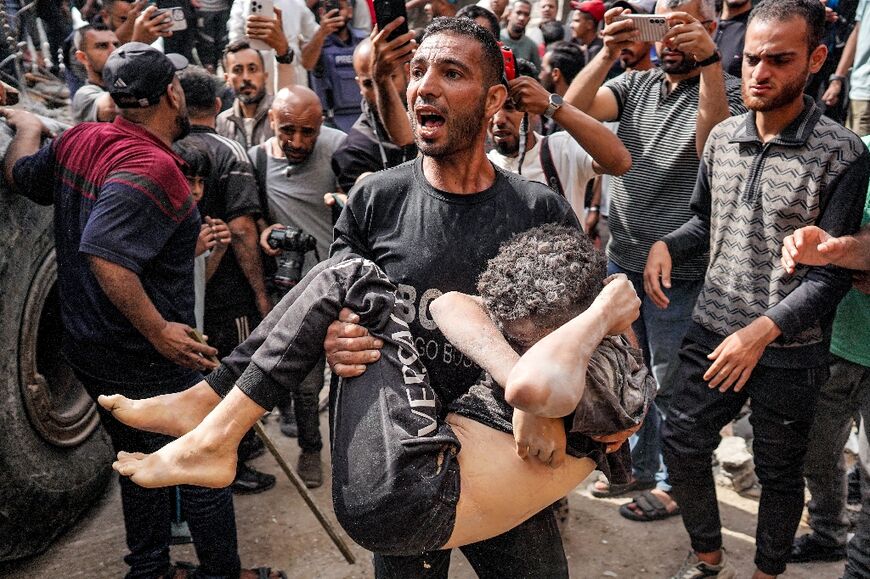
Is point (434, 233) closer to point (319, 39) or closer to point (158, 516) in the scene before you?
point (158, 516)

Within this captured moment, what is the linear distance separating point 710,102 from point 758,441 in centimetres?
161

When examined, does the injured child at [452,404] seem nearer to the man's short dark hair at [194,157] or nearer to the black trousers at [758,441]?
the black trousers at [758,441]

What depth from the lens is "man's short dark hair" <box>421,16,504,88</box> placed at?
2.49m

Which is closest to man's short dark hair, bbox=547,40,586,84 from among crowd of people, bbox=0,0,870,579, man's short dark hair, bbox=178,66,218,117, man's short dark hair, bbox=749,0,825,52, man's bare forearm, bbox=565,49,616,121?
crowd of people, bbox=0,0,870,579

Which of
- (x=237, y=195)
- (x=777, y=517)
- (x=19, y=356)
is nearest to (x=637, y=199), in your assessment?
(x=777, y=517)

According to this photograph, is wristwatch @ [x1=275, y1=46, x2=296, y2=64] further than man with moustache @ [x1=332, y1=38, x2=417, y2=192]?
Yes

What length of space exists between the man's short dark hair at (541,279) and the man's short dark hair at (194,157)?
2481 mm

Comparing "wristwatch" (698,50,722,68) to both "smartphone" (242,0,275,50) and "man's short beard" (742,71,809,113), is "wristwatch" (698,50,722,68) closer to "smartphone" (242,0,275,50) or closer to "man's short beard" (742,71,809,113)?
"man's short beard" (742,71,809,113)

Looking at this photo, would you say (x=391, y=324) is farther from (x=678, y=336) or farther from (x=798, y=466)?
(x=678, y=336)

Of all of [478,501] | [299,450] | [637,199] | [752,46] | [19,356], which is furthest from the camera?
[299,450]

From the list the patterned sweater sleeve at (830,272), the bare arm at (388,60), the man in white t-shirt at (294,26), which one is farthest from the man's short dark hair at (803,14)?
the man in white t-shirt at (294,26)

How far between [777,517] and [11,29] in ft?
15.7

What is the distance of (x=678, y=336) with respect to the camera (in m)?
4.23

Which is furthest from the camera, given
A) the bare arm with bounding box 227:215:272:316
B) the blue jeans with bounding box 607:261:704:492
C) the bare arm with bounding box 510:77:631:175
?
the bare arm with bounding box 227:215:272:316
